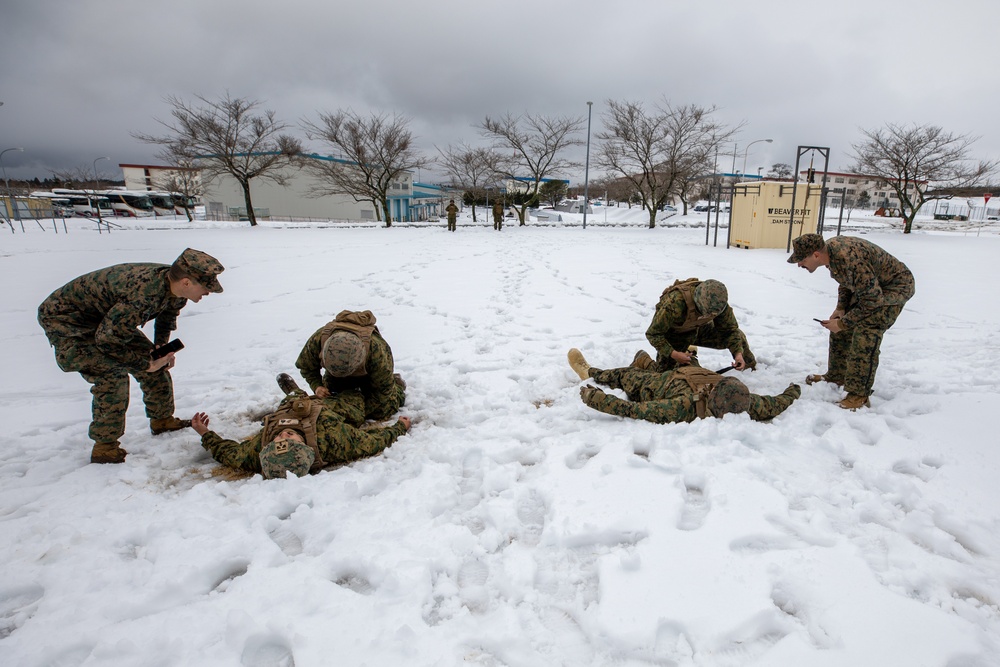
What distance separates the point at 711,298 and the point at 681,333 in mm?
483

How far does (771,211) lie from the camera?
1353 centimetres

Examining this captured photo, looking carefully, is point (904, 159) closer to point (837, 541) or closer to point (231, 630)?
point (837, 541)

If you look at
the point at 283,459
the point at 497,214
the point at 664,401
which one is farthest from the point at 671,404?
the point at 497,214

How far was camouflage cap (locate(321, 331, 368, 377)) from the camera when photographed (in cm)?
328

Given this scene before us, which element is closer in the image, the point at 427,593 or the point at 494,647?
the point at 494,647

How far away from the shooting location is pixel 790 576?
1978 millimetres

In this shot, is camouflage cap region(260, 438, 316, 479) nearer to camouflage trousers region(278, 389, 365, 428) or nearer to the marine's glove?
camouflage trousers region(278, 389, 365, 428)

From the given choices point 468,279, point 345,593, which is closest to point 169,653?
point 345,593

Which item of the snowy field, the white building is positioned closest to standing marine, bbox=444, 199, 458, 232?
the snowy field

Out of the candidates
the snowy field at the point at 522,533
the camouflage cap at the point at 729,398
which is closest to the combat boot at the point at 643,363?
the snowy field at the point at 522,533

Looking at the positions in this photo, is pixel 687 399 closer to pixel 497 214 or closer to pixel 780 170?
pixel 497 214

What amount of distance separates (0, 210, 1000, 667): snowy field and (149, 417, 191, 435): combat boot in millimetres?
87

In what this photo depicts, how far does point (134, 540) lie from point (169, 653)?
82cm

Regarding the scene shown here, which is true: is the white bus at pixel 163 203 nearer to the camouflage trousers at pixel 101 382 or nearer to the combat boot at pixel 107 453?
the camouflage trousers at pixel 101 382
